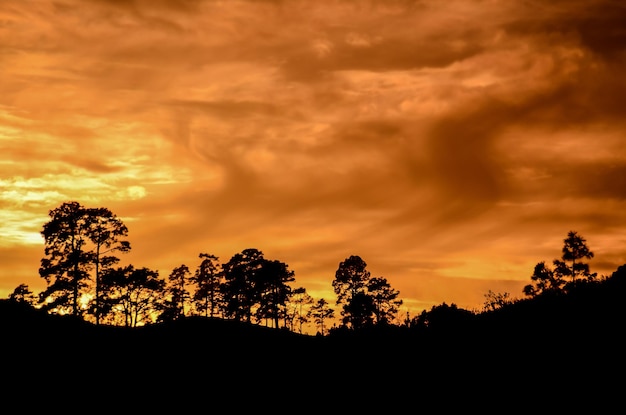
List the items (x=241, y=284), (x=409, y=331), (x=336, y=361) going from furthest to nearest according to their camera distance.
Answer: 1. (x=241, y=284)
2. (x=409, y=331)
3. (x=336, y=361)

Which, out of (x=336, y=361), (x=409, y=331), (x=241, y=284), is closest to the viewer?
(x=336, y=361)

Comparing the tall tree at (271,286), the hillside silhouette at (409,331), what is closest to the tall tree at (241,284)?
the tall tree at (271,286)

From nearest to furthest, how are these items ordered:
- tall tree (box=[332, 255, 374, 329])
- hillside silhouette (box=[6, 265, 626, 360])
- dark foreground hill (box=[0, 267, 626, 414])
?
dark foreground hill (box=[0, 267, 626, 414]) < hillside silhouette (box=[6, 265, 626, 360]) < tall tree (box=[332, 255, 374, 329])

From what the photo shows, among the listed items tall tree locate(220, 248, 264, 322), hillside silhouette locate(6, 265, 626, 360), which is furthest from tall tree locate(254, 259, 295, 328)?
hillside silhouette locate(6, 265, 626, 360)

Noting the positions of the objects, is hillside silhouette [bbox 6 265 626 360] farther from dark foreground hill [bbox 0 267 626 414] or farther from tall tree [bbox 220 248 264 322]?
tall tree [bbox 220 248 264 322]

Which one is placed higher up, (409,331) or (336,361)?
(409,331)

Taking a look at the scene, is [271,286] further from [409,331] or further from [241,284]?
[409,331]

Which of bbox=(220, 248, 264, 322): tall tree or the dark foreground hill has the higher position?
bbox=(220, 248, 264, 322): tall tree

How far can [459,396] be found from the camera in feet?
53.9

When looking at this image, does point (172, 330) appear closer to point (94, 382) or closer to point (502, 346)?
point (94, 382)

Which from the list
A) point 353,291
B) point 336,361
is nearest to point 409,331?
point 336,361

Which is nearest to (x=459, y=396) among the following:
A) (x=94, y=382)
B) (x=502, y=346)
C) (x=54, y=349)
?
(x=502, y=346)

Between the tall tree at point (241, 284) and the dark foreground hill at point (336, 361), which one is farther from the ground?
the tall tree at point (241, 284)

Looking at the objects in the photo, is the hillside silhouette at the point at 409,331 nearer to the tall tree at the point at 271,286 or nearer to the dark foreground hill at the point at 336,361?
the dark foreground hill at the point at 336,361
